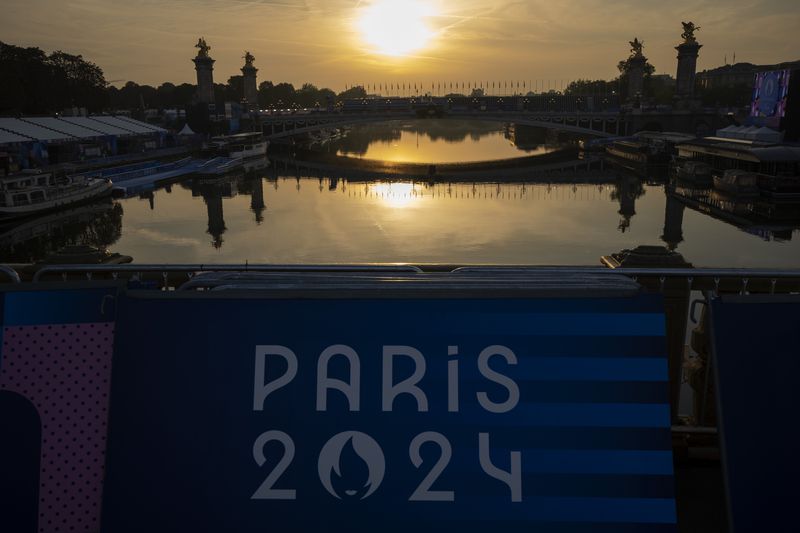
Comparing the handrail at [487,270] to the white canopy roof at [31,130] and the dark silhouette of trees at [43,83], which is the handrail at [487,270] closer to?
the white canopy roof at [31,130]

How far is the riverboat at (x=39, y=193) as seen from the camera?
37375 mm

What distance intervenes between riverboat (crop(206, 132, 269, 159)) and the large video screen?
51.3 metres

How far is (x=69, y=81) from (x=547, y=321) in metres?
90.9

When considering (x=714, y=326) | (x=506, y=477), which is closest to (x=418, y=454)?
(x=506, y=477)

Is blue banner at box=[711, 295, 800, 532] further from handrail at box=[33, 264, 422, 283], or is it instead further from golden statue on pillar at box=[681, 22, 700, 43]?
golden statue on pillar at box=[681, 22, 700, 43]

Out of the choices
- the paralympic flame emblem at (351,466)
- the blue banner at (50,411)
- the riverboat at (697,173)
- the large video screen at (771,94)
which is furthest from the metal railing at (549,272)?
the large video screen at (771,94)

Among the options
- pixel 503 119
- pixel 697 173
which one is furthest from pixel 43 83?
pixel 697 173

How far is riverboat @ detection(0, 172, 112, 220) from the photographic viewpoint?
1471 inches

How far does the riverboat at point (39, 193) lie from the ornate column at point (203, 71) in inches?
2269

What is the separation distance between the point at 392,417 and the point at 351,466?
323 millimetres

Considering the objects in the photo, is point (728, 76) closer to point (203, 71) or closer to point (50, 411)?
point (203, 71)

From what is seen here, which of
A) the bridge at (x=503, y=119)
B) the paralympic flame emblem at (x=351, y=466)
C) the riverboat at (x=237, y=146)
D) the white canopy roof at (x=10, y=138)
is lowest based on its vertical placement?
the riverboat at (x=237, y=146)

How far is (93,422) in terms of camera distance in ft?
A: 12.0

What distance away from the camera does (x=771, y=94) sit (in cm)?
5544
